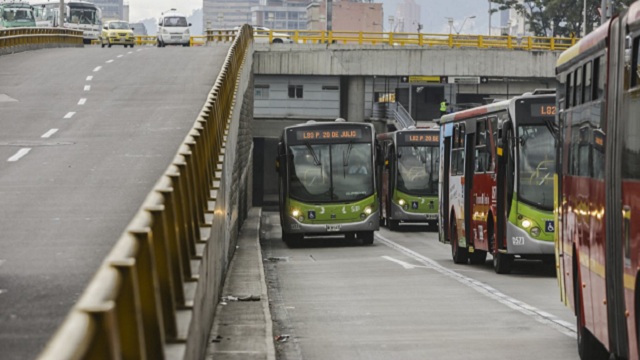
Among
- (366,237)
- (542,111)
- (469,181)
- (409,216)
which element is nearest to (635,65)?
(542,111)

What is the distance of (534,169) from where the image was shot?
25469 mm

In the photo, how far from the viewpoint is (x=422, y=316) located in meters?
18.2

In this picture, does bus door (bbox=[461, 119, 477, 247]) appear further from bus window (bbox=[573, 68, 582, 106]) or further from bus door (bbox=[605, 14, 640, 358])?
bus door (bbox=[605, 14, 640, 358])

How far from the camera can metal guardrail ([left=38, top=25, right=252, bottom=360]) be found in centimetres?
390

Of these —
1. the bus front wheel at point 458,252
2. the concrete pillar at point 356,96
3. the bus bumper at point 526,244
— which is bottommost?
the bus front wheel at point 458,252

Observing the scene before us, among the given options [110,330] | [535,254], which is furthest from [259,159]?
[110,330]

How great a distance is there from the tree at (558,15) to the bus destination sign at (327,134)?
230 ft

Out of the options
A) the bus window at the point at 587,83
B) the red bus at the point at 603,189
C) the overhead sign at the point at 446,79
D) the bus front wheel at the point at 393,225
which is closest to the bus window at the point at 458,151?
the red bus at the point at 603,189

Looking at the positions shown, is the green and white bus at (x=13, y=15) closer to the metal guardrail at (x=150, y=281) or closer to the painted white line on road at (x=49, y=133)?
the painted white line on road at (x=49, y=133)

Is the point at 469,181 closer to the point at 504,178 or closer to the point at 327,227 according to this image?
the point at 504,178

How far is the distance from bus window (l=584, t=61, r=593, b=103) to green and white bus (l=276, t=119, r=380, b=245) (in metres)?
26.6

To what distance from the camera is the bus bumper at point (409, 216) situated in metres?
52.2

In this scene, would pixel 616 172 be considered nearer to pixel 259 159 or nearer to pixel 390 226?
pixel 390 226

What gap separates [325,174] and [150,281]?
33.8 m
